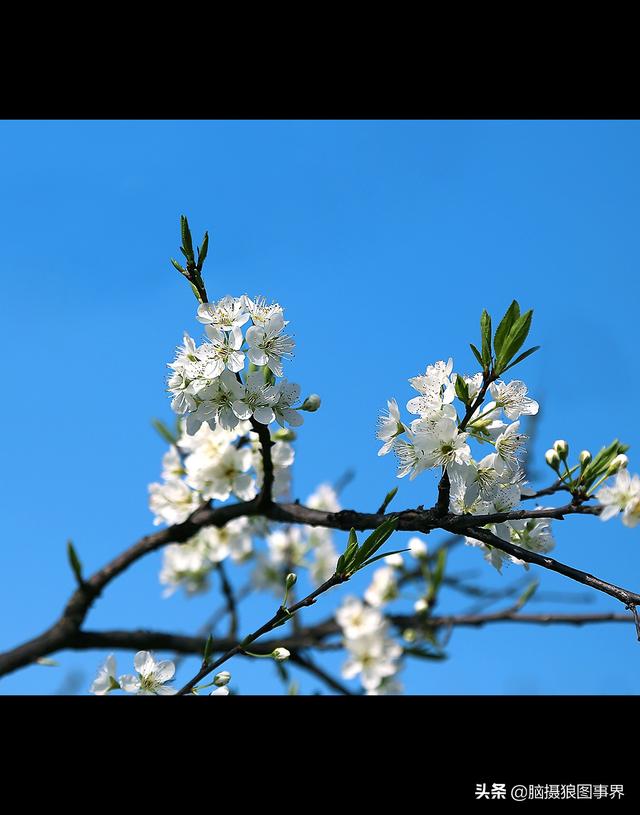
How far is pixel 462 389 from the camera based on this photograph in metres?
1.56

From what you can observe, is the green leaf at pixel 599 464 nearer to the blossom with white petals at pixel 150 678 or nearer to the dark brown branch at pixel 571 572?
the dark brown branch at pixel 571 572

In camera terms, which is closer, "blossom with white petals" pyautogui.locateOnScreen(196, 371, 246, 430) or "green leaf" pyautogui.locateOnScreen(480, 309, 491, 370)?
"green leaf" pyautogui.locateOnScreen(480, 309, 491, 370)

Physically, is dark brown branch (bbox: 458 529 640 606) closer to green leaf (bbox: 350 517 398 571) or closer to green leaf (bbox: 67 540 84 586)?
green leaf (bbox: 350 517 398 571)

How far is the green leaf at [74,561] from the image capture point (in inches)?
90.9

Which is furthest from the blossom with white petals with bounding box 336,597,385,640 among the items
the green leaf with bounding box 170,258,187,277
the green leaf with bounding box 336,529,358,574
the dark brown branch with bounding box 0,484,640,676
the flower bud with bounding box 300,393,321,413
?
the green leaf with bounding box 170,258,187,277

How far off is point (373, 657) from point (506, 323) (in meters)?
2.25

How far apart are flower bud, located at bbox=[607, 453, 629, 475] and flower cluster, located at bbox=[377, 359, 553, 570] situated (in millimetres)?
200

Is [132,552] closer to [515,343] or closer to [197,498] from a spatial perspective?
[197,498]

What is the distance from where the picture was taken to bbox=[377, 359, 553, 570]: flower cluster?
162 cm

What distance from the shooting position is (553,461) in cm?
175


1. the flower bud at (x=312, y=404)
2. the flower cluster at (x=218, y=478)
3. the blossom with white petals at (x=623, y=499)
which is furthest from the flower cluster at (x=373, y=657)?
the blossom with white petals at (x=623, y=499)

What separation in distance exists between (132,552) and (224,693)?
0.89 meters

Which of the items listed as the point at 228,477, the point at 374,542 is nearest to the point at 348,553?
the point at 374,542
